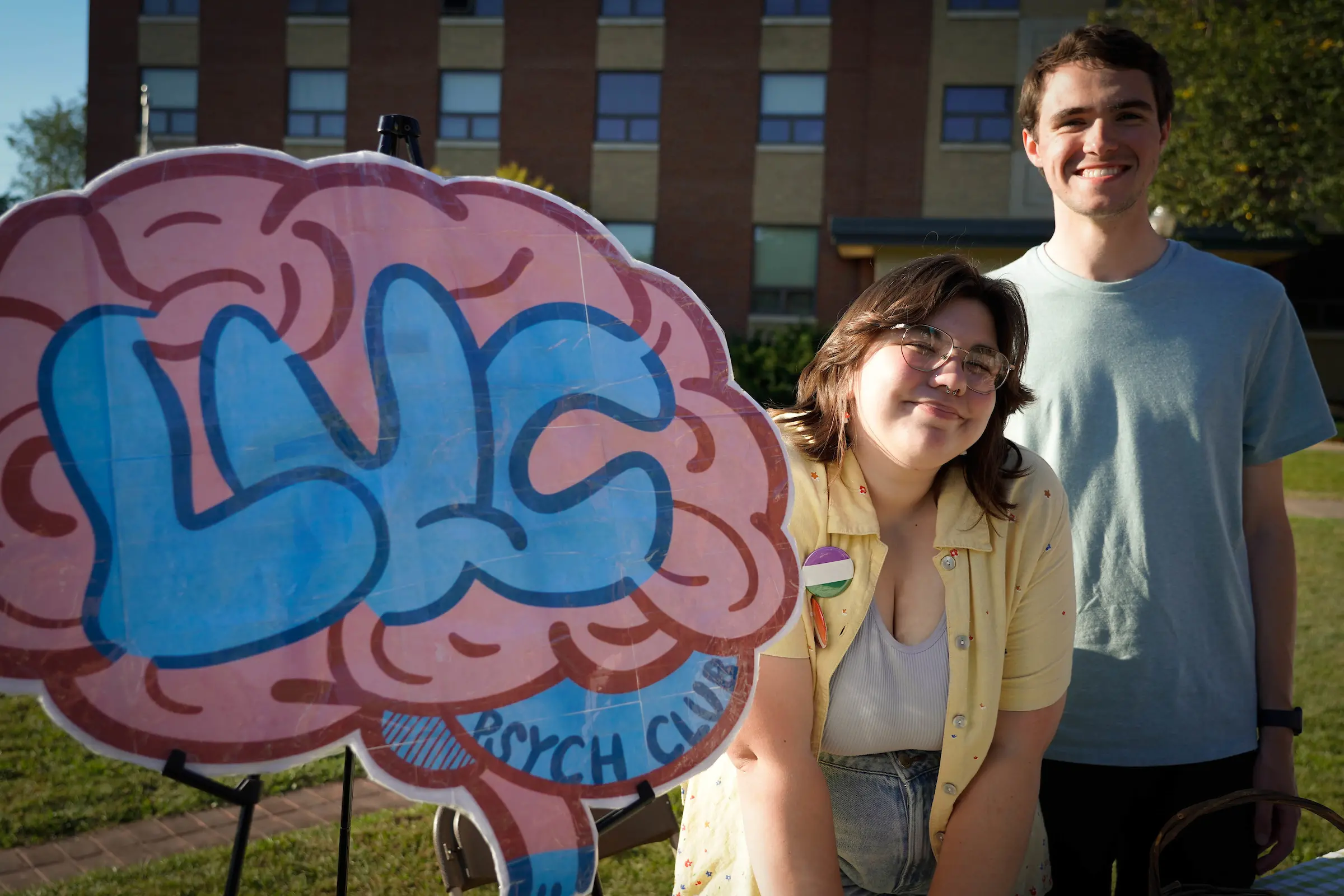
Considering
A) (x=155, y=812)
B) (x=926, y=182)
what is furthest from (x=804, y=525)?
(x=926, y=182)

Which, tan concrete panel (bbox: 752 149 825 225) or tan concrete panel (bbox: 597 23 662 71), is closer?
tan concrete panel (bbox: 752 149 825 225)

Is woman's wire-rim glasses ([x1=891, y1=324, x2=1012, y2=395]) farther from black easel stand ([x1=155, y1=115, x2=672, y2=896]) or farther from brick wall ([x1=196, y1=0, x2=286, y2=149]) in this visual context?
brick wall ([x1=196, y1=0, x2=286, y2=149])

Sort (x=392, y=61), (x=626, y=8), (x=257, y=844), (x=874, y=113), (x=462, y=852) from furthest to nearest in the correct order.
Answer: (x=392, y=61), (x=626, y=8), (x=874, y=113), (x=257, y=844), (x=462, y=852)

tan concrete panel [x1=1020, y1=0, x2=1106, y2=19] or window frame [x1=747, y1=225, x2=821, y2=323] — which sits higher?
tan concrete panel [x1=1020, y1=0, x2=1106, y2=19]

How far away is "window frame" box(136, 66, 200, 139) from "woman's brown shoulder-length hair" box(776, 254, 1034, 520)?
20808 millimetres

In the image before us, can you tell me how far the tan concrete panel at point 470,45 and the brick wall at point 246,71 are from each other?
3.19 meters

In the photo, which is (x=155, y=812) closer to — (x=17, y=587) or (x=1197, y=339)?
(x=17, y=587)

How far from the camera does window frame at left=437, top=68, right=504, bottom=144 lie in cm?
1875

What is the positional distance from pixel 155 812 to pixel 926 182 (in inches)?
679

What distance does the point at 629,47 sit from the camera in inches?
734

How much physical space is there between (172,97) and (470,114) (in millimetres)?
6080

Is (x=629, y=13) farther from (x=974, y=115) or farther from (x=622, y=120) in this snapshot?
(x=974, y=115)

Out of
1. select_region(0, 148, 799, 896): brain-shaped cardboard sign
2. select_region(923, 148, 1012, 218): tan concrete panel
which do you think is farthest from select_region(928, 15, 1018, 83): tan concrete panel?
select_region(0, 148, 799, 896): brain-shaped cardboard sign

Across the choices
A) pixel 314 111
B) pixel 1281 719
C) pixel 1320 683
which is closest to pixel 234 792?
pixel 1281 719
